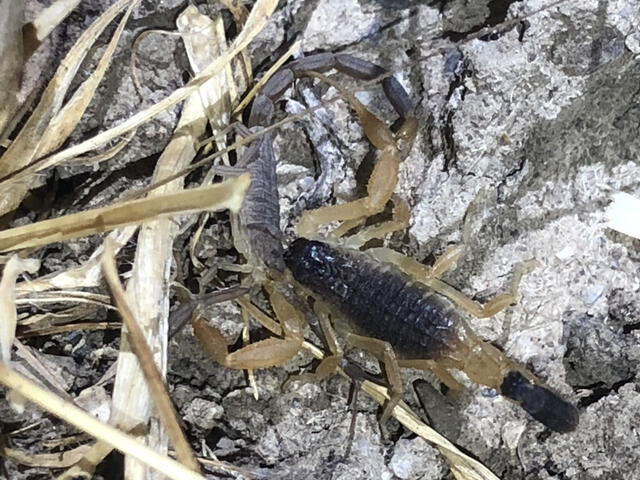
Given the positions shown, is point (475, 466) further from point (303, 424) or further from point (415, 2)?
point (415, 2)

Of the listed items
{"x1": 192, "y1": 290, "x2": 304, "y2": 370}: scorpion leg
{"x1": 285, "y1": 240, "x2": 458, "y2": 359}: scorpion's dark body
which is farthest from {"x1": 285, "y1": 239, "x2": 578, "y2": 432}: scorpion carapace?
{"x1": 192, "y1": 290, "x2": 304, "y2": 370}: scorpion leg

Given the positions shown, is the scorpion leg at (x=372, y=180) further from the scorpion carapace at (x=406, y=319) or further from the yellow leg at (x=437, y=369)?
the yellow leg at (x=437, y=369)

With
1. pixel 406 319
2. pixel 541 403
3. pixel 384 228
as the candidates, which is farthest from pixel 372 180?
pixel 541 403

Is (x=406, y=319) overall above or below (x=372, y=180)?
below

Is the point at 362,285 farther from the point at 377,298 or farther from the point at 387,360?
the point at 387,360

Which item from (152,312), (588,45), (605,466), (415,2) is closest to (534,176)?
(588,45)

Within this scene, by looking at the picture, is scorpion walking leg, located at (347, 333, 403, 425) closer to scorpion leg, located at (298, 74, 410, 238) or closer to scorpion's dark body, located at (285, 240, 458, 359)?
scorpion's dark body, located at (285, 240, 458, 359)
